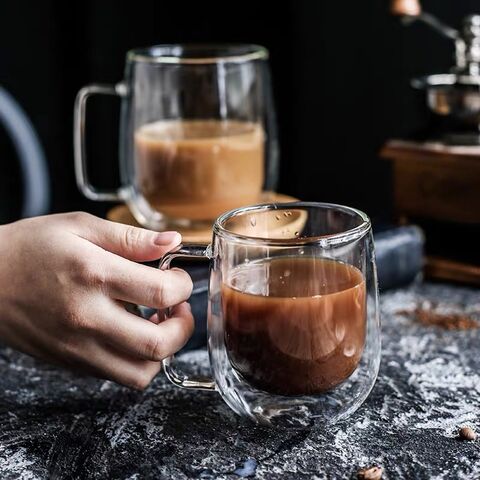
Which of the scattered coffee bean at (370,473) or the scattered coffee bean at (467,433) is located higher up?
the scattered coffee bean at (370,473)

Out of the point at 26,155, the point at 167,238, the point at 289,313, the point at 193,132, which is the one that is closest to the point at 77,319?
the point at 167,238

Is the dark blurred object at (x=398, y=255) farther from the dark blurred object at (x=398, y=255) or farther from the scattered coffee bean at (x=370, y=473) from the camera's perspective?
the scattered coffee bean at (x=370, y=473)

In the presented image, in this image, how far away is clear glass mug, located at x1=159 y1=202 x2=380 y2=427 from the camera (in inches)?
38.3

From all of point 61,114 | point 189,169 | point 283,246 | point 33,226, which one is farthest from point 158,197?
point 61,114

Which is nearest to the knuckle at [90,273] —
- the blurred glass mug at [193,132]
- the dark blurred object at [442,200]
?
the blurred glass mug at [193,132]

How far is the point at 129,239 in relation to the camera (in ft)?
3.49

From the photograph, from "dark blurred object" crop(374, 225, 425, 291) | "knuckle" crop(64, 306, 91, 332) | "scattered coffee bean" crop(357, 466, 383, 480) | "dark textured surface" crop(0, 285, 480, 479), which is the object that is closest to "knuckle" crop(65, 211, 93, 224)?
"knuckle" crop(64, 306, 91, 332)

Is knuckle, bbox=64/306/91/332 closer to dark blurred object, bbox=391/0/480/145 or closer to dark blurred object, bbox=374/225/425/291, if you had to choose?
dark blurred object, bbox=374/225/425/291

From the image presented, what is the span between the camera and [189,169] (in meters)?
1.49

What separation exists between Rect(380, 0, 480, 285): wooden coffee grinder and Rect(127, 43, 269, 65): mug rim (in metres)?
0.26

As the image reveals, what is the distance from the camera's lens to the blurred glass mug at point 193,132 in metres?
1.49

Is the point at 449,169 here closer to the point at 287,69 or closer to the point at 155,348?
the point at 155,348

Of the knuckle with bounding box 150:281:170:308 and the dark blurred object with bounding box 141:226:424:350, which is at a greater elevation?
the knuckle with bounding box 150:281:170:308

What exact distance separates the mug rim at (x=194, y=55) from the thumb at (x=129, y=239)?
1.59ft
